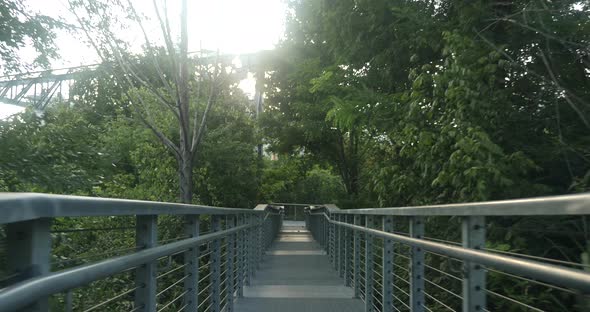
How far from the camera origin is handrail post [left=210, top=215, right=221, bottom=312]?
16.1ft

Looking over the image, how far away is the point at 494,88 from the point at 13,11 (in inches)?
247

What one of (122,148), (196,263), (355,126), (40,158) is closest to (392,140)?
(355,126)

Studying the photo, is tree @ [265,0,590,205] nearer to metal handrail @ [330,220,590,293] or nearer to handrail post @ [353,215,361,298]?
handrail post @ [353,215,361,298]

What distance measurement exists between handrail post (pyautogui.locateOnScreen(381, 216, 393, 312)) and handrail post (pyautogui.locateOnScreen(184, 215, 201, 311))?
1.52 meters

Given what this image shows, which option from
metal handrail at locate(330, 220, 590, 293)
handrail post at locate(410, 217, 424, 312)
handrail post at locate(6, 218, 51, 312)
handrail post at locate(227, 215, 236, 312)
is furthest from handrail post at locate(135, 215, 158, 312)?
handrail post at locate(227, 215, 236, 312)

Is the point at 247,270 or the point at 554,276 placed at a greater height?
the point at 554,276

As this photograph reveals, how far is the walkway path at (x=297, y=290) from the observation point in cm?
646

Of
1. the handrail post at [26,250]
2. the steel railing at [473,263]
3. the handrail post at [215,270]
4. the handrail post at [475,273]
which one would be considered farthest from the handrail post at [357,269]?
the handrail post at [26,250]

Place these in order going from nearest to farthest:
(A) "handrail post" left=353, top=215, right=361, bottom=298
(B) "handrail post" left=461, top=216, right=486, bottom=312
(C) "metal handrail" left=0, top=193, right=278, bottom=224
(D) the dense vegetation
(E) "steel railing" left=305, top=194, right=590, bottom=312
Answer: (C) "metal handrail" left=0, top=193, right=278, bottom=224
(E) "steel railing" left=305, top=194, right=590, bottom=312
(B) "handrail post" left=461, top=216, right=486, bottom=312
(D) the dense vegetation
(A) "handrail post" left=353, top=215, right=361, bottom=298

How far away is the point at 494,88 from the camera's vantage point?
23.2ft

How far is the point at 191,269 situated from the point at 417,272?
4.63 ft

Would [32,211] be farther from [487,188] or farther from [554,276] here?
[487,188]

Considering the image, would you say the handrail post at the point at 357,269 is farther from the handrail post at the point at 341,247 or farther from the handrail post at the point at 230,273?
the handrail post at the point at 341,247

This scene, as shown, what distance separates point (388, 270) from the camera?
15.7 feet
